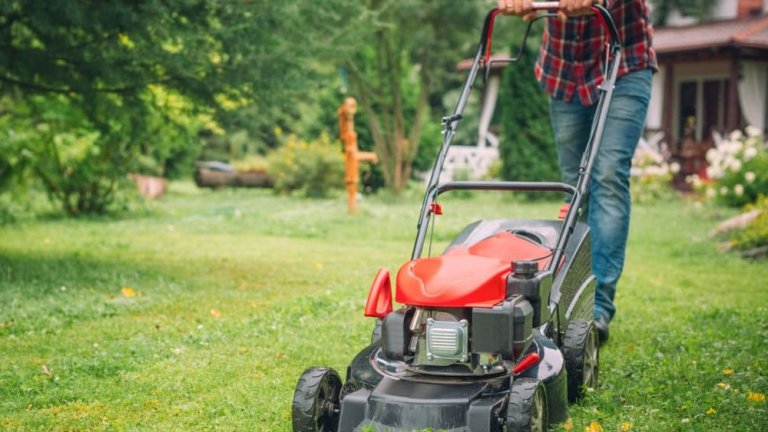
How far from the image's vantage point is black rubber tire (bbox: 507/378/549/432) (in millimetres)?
2527

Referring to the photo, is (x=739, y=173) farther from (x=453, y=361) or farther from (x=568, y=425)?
(x=453, y=361)

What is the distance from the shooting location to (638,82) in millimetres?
4219

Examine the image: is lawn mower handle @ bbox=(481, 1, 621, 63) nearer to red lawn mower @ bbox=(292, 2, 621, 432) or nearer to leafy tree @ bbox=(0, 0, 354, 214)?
red lawn mower @ bbox=(292, 2, 621, 432)

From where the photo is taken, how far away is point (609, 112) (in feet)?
13.9

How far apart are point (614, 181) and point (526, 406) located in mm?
1880

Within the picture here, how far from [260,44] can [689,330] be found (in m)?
2.99

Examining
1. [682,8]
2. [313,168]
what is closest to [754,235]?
[313,168]

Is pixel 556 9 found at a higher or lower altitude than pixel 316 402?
higher

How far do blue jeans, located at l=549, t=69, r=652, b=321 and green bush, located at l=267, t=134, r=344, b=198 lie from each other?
11.1 m

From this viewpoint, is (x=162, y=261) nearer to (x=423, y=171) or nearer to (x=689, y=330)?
(x=689, y=330)

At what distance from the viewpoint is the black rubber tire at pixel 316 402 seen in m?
2.77

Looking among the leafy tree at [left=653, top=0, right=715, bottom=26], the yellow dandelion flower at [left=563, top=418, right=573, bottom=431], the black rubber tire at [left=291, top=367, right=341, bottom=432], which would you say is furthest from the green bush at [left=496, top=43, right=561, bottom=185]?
the black rubber tire at [left=291, top=367, right=341, bottom=432]

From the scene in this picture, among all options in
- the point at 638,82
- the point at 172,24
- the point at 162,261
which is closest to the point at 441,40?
the point at 162,261

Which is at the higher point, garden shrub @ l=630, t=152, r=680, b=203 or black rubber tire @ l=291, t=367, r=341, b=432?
black rubber tire @ l=291, t=367, r=341, b=432
